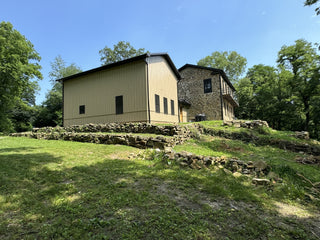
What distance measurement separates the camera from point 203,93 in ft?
69.1

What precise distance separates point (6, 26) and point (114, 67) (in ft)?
55.7

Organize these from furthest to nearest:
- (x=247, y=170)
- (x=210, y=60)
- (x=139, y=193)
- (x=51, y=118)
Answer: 1. (x=210, y=60)
2. (x=51, y=118)
3. (x=247, y=170)
4. (x=139, y=193)

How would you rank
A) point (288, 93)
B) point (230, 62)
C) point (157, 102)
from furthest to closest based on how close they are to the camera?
point (230, 62) < point (288, 93) < point (157, 102)

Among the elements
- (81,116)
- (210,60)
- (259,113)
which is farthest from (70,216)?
(210,60)

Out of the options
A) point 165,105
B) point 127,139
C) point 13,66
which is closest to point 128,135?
point 127,139

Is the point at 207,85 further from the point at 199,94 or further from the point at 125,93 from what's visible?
the point at 125,93

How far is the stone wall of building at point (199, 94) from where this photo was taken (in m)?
20.2

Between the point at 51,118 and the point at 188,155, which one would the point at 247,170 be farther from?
the point at 51,118

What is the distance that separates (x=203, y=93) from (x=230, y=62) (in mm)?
20931

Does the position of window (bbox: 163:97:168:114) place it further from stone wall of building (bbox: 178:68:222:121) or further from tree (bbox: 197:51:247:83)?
tree (bbox: 197:51:247:83)

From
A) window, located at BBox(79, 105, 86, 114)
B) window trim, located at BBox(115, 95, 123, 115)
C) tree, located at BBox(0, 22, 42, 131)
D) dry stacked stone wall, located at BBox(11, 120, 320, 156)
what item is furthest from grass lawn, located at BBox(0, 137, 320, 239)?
tree, located at BBox(0, 22, 42, 131)

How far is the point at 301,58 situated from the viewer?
23.9 metres

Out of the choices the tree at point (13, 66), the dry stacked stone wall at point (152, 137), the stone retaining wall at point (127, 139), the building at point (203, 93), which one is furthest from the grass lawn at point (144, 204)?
the tree at point (13, 66)

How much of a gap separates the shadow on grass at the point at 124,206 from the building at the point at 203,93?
15943mm
